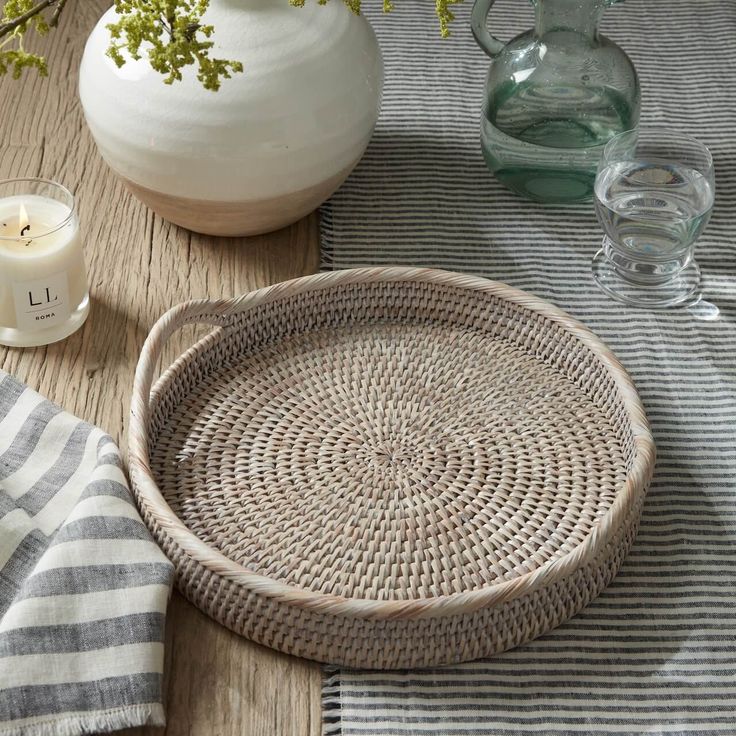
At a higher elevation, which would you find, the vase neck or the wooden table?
the vase neck

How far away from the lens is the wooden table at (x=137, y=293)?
0.67m

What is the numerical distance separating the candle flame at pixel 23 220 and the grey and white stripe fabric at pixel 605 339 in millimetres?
292

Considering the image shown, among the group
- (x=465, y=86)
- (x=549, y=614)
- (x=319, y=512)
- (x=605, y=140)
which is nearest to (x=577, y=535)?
(x=549, y=614)

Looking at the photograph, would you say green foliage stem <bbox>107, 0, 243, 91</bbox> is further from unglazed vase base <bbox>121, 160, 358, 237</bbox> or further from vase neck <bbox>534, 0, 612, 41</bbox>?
vase neck <bbox>534, 0, 612, 41</bbox>

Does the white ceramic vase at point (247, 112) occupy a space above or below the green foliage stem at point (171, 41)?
below

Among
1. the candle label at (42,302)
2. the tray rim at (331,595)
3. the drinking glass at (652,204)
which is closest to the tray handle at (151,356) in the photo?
the tray rim at (331,595)

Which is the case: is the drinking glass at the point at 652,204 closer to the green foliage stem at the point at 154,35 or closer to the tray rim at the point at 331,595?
the tray rim at the point at 331,595

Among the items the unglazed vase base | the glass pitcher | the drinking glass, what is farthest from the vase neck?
the unglazed vase base

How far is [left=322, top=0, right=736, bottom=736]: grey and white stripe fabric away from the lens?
673 millimetres

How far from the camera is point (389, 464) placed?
800mm

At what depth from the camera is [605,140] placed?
1067 millimetres

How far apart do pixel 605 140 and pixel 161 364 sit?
0.51m

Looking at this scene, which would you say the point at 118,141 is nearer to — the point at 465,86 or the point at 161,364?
the point at 161,364

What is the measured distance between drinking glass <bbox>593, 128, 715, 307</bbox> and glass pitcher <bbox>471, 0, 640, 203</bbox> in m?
0.07
